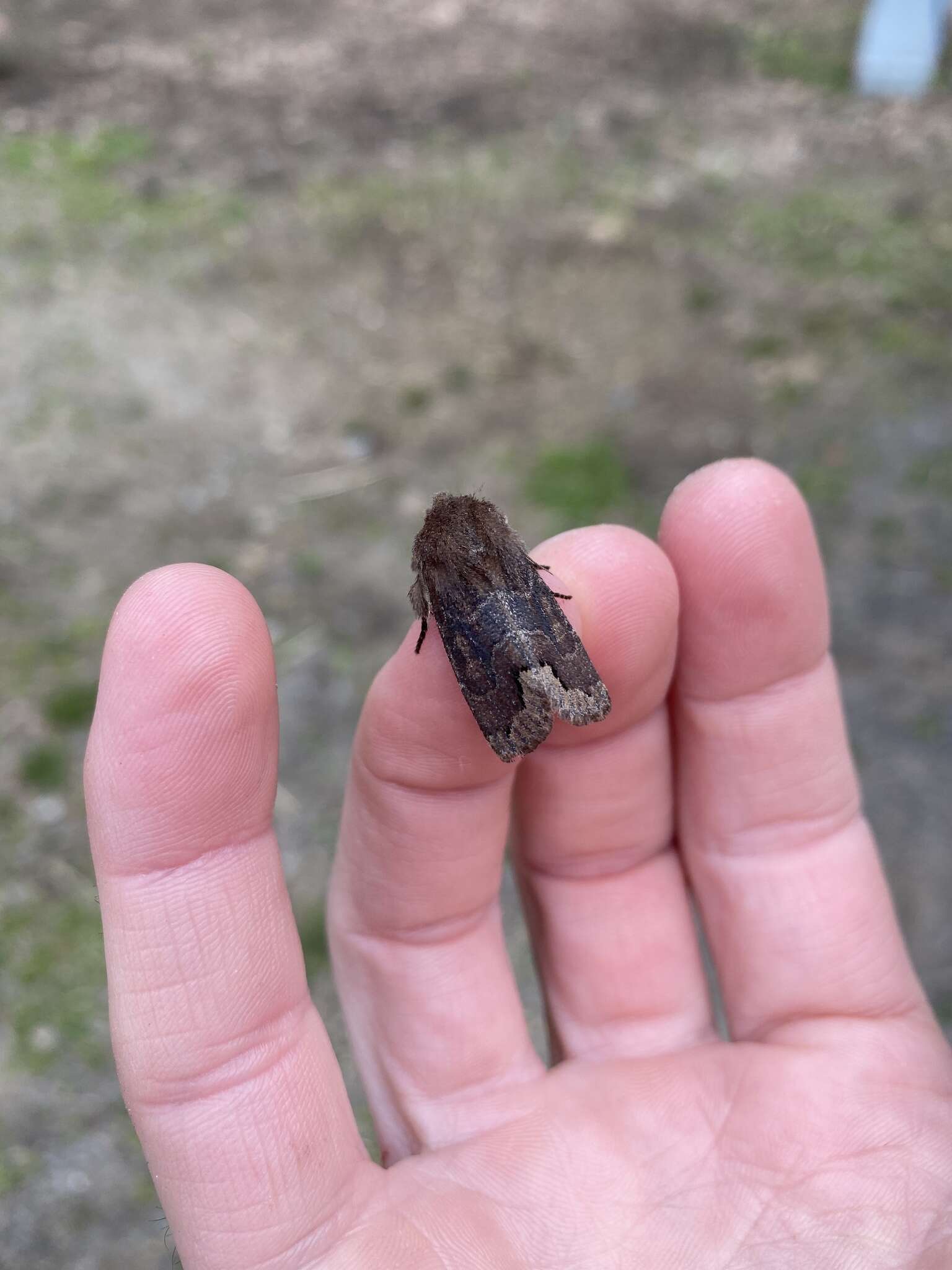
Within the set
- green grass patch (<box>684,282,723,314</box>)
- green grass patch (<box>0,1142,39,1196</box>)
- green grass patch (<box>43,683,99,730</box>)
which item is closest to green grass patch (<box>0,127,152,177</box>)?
green grass patch (<box>684,282,723,314</box>)

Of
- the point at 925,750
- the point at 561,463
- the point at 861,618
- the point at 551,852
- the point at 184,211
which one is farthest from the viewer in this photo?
the point at 184,211

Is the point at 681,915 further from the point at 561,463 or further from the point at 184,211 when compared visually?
the point at 184,211

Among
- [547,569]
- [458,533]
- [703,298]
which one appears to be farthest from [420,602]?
[703,298]

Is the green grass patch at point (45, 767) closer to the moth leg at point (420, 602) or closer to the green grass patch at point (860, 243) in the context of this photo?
the moth leg at point (420, 602)

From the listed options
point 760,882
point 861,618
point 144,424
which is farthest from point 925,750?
point 144,424

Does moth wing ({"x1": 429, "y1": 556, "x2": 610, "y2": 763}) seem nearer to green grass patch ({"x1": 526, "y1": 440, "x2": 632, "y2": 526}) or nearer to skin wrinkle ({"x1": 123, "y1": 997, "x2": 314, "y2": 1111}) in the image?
skin wrinkle ({"x1": 123, "y1": 997, "x2": 314, "y2": 1111})

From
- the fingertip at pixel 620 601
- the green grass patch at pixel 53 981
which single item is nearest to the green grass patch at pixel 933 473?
the fingertip at pixel 620 601
